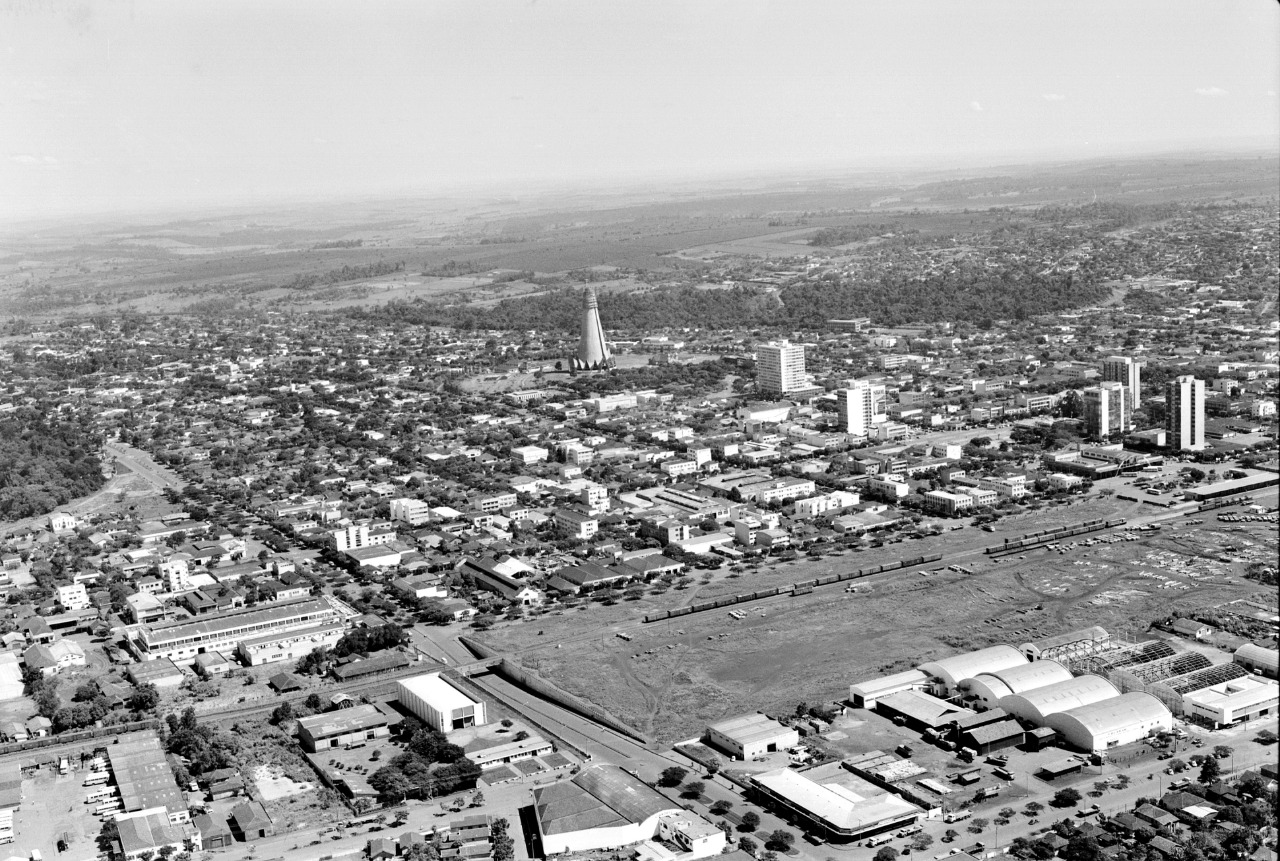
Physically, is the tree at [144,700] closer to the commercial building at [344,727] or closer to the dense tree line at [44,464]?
the commercial building at [344,727]

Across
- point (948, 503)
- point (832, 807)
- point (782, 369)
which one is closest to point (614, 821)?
point (832, 807)

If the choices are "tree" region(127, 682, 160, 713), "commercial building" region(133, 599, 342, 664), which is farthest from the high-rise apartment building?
"tree" region(127, 682, 160, 713)

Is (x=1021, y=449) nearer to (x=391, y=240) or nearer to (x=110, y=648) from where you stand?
(x=110, y=648)

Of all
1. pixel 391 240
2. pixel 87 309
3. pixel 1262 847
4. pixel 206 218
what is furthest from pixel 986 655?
pixel 206 218

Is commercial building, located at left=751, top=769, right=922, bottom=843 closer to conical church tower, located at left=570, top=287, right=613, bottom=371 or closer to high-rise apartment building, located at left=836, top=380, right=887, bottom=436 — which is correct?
high-rise apartment building, located at left=836, top=380, right=887, bottom=436

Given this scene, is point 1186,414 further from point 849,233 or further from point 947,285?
point 849,233

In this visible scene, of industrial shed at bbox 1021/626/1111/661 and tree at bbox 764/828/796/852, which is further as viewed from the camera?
industrial shed at bbox 1021/626/1111/661

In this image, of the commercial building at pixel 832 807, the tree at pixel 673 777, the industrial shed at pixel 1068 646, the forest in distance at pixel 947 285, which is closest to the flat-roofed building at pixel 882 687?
the industrial shed at pixel 1068 646
